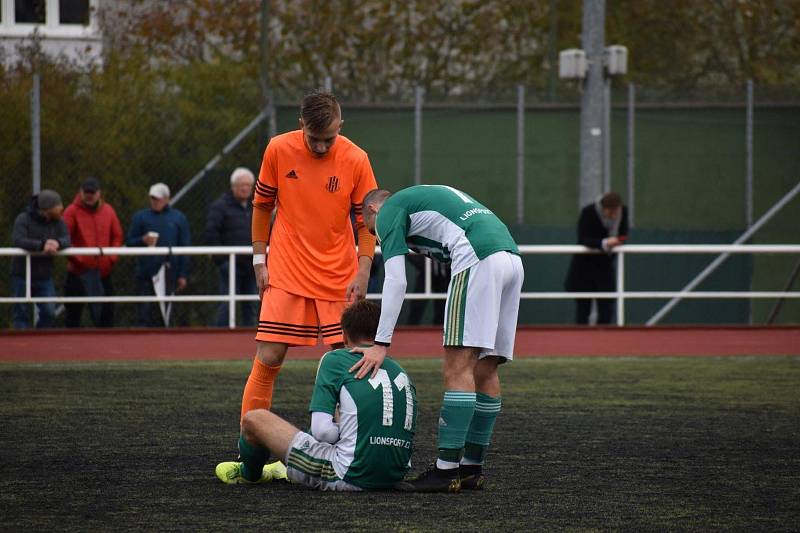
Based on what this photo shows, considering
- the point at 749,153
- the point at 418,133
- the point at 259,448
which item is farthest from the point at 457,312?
the point at 749,153

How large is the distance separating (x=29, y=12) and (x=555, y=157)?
A: 1304 centimetres

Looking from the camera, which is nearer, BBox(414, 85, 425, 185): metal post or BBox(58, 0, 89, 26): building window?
BBox(414, 85, 425, 185): metal post

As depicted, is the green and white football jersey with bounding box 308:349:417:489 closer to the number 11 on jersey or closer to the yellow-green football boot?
the number 11 on jersey

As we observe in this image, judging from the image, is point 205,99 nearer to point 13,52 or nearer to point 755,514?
point 13,52

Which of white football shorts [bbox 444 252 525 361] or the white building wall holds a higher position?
the white building wall

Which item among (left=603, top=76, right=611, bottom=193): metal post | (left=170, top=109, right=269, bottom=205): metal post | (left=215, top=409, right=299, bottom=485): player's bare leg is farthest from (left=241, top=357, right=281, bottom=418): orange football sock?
(left=603, top=76, right=611, bottom=193): metal post

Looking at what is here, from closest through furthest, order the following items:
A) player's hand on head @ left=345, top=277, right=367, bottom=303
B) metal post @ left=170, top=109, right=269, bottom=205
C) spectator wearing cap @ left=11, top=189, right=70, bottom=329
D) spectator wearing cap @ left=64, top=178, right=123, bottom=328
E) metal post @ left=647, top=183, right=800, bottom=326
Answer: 1. player's hand on head @ left=345, top=277, right=367, bottom=303
2. spectator wearing cap @ left=11, top=189, right=70, bottom=329
3. spectator wearing cap @ left=64, top=178, right=123, bottom=328
4. metal post @ left=170, top=109, right=269, bottom=205
5. metal post @ left=647, top=183, right=800, bottom=326

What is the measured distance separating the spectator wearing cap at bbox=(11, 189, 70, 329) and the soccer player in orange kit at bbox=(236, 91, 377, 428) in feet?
26.2

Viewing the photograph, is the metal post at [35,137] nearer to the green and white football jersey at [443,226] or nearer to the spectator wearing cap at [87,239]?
the spectator wearing cap at [87,239]

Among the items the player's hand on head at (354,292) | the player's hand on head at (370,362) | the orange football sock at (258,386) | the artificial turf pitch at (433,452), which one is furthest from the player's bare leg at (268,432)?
the player's hand on head at (354,292)

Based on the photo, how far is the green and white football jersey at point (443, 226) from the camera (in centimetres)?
690

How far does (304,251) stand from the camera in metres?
7.82

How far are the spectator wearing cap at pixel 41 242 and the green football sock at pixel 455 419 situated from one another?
365 inches

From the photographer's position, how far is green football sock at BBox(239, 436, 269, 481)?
7172 millimetres
